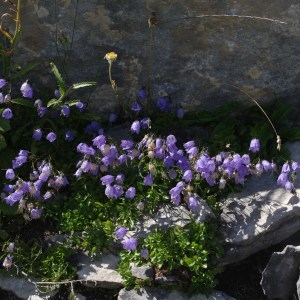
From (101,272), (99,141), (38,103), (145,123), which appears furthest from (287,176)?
(38,103)

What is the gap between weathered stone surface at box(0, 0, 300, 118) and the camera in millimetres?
4891

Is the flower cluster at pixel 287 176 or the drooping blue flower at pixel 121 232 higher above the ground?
the flower cluster at pixel 287 176

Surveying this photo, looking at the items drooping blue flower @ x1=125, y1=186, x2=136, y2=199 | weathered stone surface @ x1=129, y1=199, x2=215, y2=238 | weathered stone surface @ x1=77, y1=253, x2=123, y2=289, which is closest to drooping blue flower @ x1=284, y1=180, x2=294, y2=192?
weathered stone surface @ x1=129, y1=199, x2=215, y2=238

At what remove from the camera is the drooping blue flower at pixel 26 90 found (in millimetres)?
4770

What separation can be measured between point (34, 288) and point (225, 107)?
1941mm

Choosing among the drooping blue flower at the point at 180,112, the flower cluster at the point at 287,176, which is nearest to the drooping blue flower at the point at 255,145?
the flower cluster at the point at 287,176

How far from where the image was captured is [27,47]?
5.04m

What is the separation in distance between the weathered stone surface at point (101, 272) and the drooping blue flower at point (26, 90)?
1225mm

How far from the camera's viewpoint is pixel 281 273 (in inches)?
176

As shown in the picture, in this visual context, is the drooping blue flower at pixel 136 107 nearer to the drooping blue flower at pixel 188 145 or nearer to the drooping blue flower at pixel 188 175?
the drooping blue flower at pixel 188 145

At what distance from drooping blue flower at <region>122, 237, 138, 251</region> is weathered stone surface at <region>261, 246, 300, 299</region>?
87 cm

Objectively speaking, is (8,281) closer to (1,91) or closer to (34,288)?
(34,288)

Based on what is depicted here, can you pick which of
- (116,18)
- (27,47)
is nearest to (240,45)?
(116,18)

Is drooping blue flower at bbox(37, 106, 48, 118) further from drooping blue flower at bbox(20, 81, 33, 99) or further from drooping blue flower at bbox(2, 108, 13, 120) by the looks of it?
drooping blue flower at bbox(2, 108, 13, 120)
